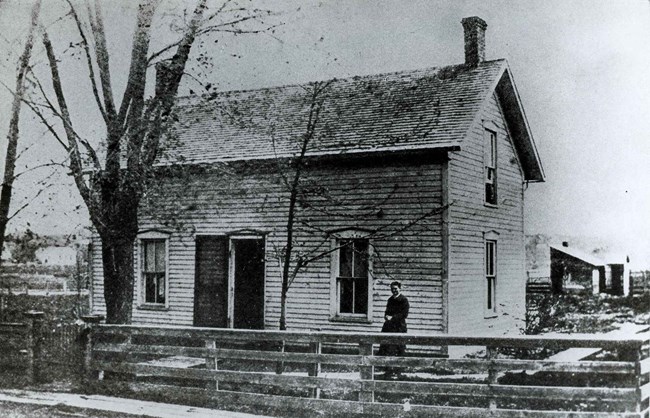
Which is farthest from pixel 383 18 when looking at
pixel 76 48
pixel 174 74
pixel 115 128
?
pixel 76 48

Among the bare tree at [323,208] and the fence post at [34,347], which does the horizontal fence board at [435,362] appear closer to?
the fence post at [34,347]

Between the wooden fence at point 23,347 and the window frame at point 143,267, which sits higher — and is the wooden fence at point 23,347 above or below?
below

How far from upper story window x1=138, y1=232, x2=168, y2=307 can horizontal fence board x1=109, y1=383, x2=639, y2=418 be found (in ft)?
25.5

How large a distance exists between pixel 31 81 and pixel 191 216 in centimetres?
553

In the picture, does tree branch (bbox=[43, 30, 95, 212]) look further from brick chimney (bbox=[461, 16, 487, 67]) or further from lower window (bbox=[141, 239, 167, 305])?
brick chimney (bbox=[461, 16, 487, 67])

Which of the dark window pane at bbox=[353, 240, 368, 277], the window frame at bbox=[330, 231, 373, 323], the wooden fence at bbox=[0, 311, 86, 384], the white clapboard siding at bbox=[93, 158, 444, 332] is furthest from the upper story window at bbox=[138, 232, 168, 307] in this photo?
the wooden fence at bbox=[0, 311, 86, 384]

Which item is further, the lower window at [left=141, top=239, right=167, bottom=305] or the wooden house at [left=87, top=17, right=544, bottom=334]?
the lower window at [left=141, top=239, right=167, bottom=305]

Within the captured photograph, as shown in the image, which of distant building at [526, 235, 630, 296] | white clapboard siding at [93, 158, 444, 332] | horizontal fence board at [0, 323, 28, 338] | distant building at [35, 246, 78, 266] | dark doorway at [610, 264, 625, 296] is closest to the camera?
horizontal fence board at [0, 323, 28, 338]

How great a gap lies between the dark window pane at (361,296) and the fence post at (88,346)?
598 centimetres

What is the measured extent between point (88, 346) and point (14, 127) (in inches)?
180

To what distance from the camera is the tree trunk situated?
33.9 ft

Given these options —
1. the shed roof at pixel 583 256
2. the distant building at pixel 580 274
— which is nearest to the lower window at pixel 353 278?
the distant building at pixel 580 274

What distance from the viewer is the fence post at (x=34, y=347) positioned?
983 centimetres

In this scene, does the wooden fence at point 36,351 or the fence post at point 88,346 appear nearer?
the fence post at point 88,346
